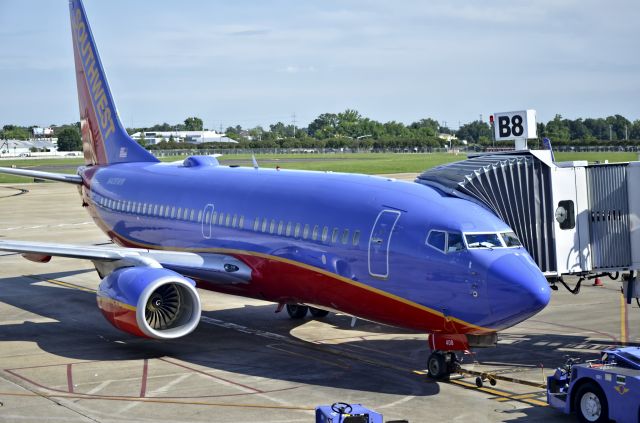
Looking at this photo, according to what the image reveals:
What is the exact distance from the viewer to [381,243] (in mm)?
20953

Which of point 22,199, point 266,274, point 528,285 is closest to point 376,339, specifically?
point 266,274

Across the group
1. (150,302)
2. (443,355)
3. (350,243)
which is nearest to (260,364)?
(150,302)

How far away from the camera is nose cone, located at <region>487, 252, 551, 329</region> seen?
1877cm

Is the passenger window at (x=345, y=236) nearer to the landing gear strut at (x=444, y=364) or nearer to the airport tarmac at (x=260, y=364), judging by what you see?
the airport tarmac at (x=260, y=364)

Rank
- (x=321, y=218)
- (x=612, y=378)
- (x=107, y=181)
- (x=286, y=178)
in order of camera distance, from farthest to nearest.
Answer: (x=107, y=181) < (x=286, y=178) < (x=321, y=218) < (x=612, y=378)

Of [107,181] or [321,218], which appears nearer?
[321,218]

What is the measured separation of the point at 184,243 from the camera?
28.2 meters

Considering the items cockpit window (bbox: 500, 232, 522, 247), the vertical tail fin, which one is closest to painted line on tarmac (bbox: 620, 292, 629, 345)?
cockpit window (bbox: 500, 232, 522, 247)

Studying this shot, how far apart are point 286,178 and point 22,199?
56.5 meters

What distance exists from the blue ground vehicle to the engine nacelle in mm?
8944

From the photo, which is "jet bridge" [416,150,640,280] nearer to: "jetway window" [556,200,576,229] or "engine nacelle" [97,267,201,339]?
"jetway window" [556,200,576,229]

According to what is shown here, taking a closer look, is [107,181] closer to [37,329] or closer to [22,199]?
[37,329]

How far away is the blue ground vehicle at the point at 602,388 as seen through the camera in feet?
53.8

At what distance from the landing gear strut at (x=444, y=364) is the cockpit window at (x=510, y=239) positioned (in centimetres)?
264
